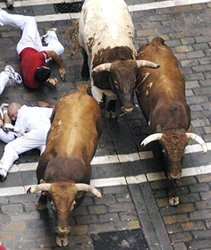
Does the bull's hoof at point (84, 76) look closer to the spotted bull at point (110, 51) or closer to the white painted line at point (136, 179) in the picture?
the spotted bull at point (110, 51)

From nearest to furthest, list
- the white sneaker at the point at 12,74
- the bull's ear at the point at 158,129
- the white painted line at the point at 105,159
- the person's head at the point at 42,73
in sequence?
the bull's ear at the point at 158,129 < the white painted line at the point at 105,159 < the person's head at the point at 42,73 < the white sneaker at the point at 12,74

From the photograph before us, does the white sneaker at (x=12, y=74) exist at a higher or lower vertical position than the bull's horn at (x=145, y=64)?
lower

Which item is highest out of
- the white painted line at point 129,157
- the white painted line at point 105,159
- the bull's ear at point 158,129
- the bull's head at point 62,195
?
the bull's head at point 62,195

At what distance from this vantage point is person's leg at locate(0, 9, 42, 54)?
706 inches

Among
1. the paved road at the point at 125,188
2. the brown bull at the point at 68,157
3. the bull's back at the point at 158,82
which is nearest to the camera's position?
the brown bull at the point at 68,157

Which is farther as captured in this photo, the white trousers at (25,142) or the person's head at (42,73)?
the person's head at (42,73)

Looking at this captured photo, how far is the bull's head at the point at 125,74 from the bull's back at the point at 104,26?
67 centimetres

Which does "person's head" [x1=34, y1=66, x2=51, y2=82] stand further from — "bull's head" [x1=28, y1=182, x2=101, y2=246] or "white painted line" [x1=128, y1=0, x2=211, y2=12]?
"bull's head" [x1=28, y1=182, x2=101, y2=246]

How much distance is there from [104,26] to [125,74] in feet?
4.88

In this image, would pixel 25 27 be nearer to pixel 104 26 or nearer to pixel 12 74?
pixel 12 74

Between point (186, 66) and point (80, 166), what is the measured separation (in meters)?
5.57

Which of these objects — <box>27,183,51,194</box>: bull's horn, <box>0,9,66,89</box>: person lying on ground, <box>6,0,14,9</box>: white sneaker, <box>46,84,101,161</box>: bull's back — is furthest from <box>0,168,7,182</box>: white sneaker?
<box>6,0,14,9</box>: white sneaker

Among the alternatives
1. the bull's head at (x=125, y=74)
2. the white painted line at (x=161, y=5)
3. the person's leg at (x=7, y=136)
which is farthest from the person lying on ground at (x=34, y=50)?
the white painted line at (x=161, y=5)

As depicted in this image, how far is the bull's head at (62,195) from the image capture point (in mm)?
13445
